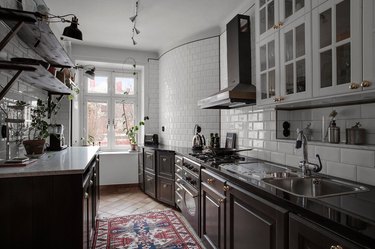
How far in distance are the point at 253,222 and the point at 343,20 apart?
4.27ft

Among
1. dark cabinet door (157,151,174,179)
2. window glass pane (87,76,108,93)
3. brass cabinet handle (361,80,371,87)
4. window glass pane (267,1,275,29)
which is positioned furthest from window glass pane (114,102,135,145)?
brass cabinet handle (361,80,371,87)

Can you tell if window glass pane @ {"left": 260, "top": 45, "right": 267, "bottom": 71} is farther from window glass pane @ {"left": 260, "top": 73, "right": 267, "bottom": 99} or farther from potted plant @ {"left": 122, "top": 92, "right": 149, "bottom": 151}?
potted plant @ {"left": 122, "top": 92, "right": 149, "bottom": 151}

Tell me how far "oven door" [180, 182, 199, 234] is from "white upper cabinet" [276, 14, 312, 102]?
141cm

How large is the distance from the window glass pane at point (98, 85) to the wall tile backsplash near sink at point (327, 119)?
3.94 metres

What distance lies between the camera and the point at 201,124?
3.77 meters

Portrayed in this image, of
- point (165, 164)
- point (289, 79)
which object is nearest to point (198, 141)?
point (165, 164)

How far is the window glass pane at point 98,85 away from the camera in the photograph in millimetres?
4918

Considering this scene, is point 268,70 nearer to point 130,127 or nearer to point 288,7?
point 288,7

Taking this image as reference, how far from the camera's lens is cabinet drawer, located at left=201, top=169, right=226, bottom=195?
1865 millimetres

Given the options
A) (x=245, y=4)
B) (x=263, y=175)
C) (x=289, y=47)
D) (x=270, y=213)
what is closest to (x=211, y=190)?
(x=263, y=175)

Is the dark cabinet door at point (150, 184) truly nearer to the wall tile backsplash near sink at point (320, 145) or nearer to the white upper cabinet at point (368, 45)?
the wall tile backsplash near sink at point (320, 145)

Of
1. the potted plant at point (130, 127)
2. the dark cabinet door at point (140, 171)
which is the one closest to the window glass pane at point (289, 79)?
the dark cabinet door at point (140, 171)

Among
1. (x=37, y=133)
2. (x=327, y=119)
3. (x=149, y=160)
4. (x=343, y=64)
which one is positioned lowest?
(x=149, y=160)

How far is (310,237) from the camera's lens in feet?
3.19
